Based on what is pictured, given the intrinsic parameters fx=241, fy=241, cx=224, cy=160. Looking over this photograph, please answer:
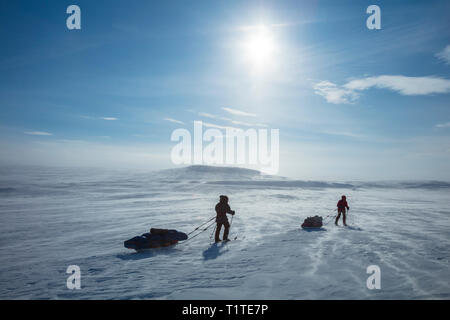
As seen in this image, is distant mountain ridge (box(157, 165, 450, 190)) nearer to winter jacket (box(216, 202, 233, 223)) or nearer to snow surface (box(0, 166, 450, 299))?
snow surface (box(0, 166, 450, 299))

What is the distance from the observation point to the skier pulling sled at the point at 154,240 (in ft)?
30.6

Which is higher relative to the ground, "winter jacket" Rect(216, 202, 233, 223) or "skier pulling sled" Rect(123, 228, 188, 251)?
"winter jacket" Rect(216, 202, 233, 223)

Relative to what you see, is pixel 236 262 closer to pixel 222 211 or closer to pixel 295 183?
pixel 222 211

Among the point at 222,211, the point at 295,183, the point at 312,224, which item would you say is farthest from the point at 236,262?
the point at 295,183

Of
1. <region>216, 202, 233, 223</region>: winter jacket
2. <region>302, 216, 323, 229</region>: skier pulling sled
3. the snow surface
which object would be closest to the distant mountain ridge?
<region>302, 216, 323, 229</region>: skier pulling sled

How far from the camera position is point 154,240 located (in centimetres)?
985

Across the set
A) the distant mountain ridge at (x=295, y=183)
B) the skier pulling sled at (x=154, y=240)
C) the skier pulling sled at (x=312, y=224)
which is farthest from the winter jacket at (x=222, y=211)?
the distant mountain ridge at (x=295, y=183)

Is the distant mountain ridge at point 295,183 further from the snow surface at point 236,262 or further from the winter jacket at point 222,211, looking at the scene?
the winter jacket at point 222,211

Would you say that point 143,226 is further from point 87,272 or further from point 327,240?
point 327,240

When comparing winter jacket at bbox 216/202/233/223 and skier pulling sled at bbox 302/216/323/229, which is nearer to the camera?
winter jacket at bbox 216/202/233/223

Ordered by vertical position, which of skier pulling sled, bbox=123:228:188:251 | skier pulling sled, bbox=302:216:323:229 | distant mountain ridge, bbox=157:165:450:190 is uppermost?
skier pulling sled, bbox=123:228:188:251

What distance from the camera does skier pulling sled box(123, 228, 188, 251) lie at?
30.6ft
